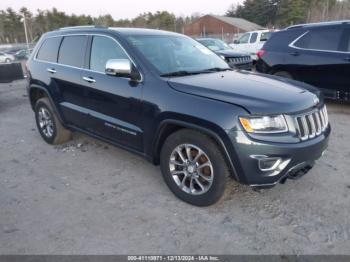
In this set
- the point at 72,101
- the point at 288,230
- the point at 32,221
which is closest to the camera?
the point at 288,230

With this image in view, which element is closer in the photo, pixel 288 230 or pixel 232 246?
pixel 232 246

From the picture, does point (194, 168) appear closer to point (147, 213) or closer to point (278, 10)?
point (147, 213)

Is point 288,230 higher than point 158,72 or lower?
lower

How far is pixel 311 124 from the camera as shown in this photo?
3.39 metres

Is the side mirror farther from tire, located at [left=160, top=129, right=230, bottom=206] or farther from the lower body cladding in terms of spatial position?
the lower body cladding

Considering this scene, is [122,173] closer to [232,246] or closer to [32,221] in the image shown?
[32,221]

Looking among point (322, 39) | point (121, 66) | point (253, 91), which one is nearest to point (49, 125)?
point (121, 66)

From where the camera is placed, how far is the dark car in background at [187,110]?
314 cm

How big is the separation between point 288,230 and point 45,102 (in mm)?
4129

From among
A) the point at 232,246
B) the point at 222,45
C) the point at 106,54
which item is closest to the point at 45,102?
the point at 106,54

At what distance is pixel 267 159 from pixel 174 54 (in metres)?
1.90

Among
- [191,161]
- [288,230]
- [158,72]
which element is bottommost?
[288,230]

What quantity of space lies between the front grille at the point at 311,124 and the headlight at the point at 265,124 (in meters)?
0.18

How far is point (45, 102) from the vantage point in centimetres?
553
